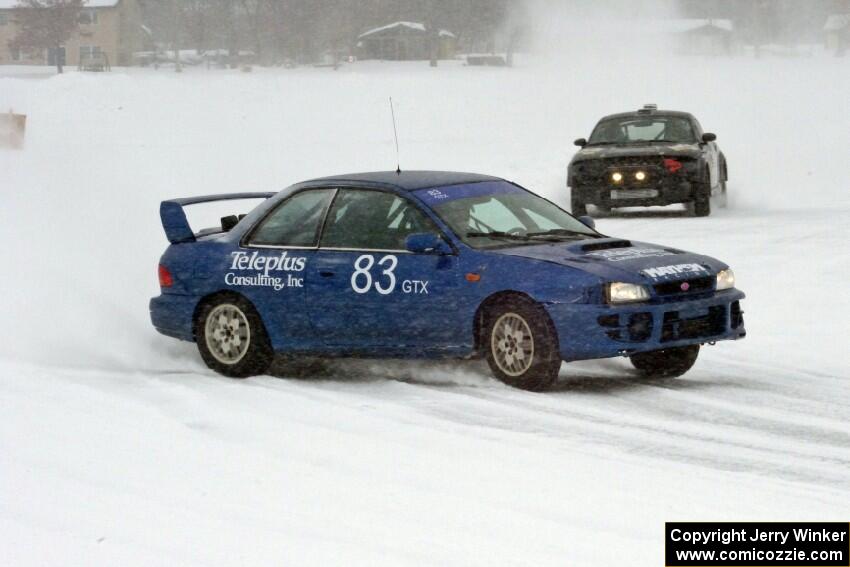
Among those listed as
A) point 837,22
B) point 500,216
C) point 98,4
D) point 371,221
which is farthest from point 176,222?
point 837,22

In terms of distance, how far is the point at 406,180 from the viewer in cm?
1031

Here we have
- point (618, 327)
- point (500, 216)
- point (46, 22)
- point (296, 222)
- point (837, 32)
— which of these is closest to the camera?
point (618, 327)

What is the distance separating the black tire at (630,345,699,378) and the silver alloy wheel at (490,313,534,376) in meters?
1.14

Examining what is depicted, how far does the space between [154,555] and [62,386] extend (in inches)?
158

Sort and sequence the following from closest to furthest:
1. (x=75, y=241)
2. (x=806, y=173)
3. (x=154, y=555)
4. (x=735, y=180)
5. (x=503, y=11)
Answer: (x=154, y=555), (x=75, y=241), (x=735, y=180), (x=806, y=173), (x=503, y=11)

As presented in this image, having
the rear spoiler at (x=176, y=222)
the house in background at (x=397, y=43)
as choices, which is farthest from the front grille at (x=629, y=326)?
the house in background at (x=397, y=43)

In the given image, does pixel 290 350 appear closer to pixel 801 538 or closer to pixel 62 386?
pixel 62 386

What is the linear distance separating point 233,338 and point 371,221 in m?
1.20

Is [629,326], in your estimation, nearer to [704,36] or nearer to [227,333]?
[227,333]

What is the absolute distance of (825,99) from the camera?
2352 inches

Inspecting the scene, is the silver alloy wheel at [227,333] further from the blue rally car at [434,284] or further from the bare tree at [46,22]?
the bare tree at [46,22]

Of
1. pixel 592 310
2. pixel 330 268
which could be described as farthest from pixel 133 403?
pixel 592 310

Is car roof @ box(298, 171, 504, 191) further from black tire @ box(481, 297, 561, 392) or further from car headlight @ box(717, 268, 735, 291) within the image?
car headlight @ box(717, 268, 735, 291)

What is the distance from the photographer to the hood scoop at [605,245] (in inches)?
382
